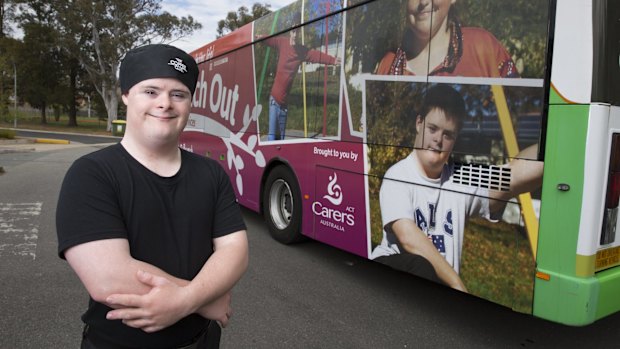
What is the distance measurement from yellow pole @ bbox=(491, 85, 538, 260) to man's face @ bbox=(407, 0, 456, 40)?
737 mm

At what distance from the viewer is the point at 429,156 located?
360 cm

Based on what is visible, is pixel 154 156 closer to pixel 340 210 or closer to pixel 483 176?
pixel 483 176

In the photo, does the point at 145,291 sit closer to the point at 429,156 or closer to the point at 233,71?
the point at 429,156

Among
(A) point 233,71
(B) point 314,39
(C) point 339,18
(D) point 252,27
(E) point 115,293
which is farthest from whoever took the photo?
(A) point 233,71

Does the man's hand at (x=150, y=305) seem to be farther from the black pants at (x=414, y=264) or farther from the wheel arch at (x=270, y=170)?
the wheel arch at (x=270, y=170)

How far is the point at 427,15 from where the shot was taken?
3.64m

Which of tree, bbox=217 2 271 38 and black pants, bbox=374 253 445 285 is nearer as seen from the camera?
black pants, bbox=374 253 445 285

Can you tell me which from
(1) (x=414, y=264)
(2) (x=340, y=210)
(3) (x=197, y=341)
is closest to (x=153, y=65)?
(3) (x=197, y=341)

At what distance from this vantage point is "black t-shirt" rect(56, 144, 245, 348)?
51.7 inches

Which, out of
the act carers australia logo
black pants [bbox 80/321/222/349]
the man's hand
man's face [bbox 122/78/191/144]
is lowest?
the act carers australia logo

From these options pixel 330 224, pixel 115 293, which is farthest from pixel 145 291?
pixel 330 224

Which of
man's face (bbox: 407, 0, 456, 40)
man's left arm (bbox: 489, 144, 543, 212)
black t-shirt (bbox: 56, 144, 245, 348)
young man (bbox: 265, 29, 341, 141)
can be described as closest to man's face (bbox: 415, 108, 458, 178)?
man's left arm (bbox: 489, 144, 543, 212)

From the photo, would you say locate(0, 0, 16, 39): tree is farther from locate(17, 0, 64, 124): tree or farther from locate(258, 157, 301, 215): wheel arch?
locate(258, 157, 301, 215): wheel arch

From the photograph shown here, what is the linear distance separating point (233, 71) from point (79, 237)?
245 inches
